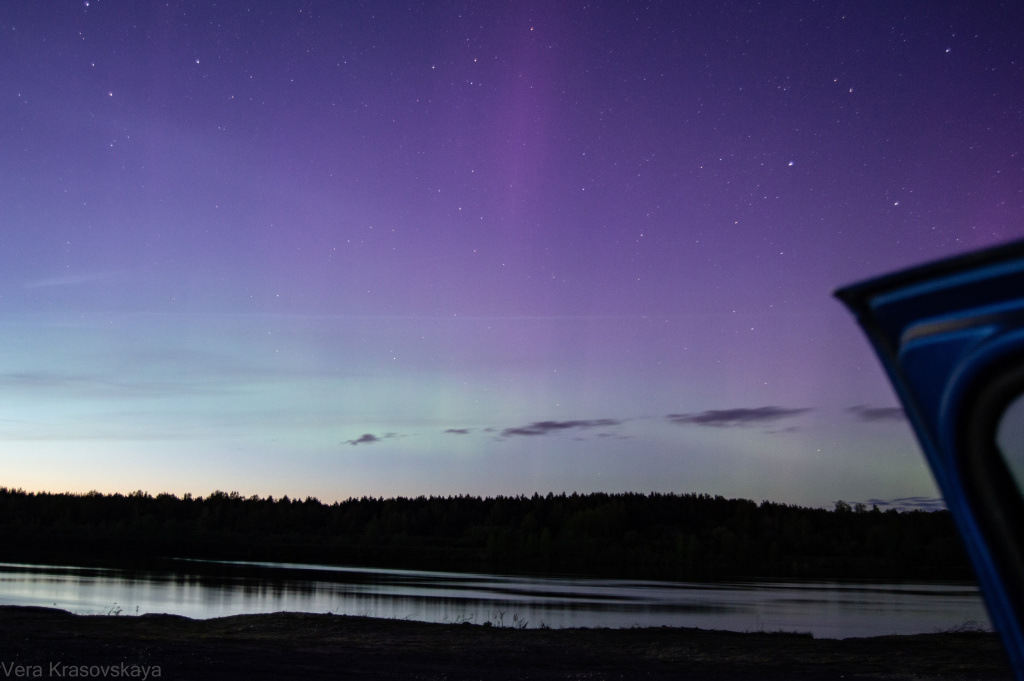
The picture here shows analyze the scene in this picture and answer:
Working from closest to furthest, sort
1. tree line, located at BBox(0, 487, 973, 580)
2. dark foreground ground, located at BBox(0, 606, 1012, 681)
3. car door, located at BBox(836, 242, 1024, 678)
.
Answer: car door, located at BBox(836, 242, 1024, 678)
dark foreground ground, located at BBox(0, 606, 1012, 681)
tree line, located at BBox(0, 487, 973, 580)

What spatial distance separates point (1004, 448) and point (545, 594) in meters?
52.0

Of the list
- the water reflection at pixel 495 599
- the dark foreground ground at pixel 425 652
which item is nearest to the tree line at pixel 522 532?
the water reflection at pixel 495 599

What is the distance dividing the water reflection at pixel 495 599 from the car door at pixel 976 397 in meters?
29.2

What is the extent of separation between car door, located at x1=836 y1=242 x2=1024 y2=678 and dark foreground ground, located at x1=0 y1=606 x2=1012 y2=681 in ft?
37.9

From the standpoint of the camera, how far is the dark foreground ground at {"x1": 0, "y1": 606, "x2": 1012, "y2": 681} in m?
13.1

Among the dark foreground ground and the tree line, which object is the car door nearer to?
the dark foreground ground

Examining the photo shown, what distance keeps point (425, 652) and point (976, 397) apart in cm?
1651

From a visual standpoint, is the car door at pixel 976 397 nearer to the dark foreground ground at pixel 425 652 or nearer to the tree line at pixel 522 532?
the dark foreground ground at pixel 425 652

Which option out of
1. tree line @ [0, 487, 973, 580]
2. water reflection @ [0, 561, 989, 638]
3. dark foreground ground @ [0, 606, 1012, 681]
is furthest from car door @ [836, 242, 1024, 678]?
tree line @ [0, 487, 973, 580]

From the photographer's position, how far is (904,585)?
7894cm

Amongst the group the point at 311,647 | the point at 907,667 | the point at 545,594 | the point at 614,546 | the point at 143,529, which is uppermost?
the point at 143,529

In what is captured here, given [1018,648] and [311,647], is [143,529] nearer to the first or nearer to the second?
[311,647]

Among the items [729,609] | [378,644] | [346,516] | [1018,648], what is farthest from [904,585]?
[346,516]

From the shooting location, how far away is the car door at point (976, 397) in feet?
4.28
